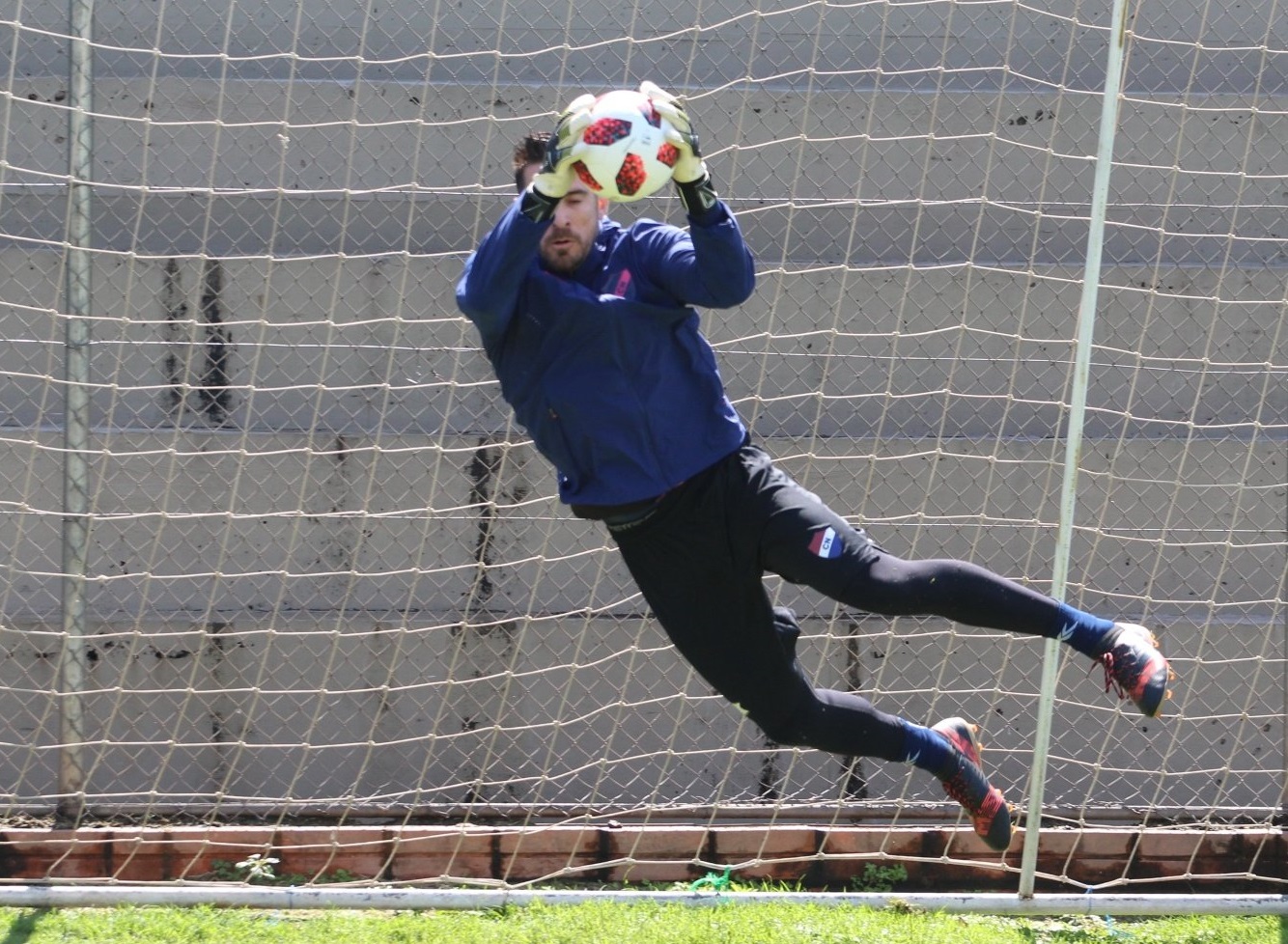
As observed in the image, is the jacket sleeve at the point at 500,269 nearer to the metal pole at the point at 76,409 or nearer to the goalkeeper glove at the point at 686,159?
the goalkeeper glove at the point at 686,159

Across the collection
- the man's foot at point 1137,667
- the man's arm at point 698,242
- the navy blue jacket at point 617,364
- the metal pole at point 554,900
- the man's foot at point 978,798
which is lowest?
the metal pole at point 554,900

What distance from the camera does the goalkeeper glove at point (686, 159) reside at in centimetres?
249

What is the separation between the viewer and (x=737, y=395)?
466 centimetres

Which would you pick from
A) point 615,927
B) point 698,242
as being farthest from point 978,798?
point 698,242

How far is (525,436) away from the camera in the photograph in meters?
4.60

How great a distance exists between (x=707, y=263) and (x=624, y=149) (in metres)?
0.30

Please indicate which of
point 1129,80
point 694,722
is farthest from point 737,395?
point 1129,80

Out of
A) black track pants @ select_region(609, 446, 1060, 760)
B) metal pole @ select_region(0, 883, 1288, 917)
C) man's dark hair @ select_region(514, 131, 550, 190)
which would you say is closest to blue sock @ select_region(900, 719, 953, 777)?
black track pants @ select_region(609, 446, 1060, 760)

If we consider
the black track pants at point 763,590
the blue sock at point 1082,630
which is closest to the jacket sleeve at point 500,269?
the black track pants at point 763,590

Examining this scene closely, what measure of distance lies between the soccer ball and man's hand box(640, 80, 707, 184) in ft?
0.05

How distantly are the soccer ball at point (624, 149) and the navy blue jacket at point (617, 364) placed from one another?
25 centimetres

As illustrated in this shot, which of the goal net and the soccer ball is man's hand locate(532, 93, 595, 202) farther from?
the goal net

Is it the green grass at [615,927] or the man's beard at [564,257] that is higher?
the man's beard at [564,257]

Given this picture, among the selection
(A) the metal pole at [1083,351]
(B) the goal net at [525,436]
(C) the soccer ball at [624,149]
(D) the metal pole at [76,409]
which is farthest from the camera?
(B) the goal net at [525,436]
